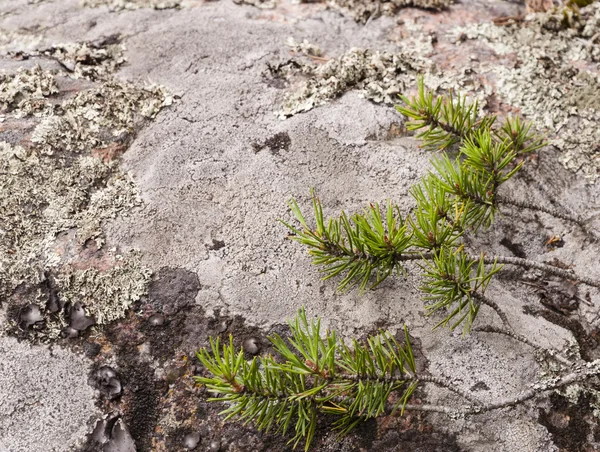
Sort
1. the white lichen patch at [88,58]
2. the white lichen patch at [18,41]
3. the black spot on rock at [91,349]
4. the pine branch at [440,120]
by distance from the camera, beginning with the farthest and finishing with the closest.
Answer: the white lichen patch at [18,41]
the white lichen patch at [88,58]
the pine branch at [440,120]
the black spot on rock at [91,349]

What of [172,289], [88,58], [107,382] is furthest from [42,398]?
[88,58]

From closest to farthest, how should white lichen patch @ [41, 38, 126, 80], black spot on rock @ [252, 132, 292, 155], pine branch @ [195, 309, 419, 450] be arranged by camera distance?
pine branch @ [195, 309, 419, 450] → black spot on rock @ [252, 132, 292, 155] → white lichen patch @ [41, 38, 126, 80]

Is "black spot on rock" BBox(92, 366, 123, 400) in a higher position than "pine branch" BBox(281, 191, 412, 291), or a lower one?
lower

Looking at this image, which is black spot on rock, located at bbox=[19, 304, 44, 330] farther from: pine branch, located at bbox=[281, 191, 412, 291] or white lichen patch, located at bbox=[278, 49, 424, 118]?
white lichen patch, located at bbox=[278, 49, 424, 118]

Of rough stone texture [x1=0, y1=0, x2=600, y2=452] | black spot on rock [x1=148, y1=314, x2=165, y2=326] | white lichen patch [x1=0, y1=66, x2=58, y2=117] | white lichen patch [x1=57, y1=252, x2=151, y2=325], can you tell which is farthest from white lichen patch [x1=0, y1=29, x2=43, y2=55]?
black spot on rock [x1=148, y1=314, x2=165, y2=326]

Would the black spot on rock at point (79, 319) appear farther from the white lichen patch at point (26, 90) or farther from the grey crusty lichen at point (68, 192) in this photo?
the white lichen patch at point (26, 90)

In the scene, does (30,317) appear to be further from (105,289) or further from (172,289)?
(172,289)

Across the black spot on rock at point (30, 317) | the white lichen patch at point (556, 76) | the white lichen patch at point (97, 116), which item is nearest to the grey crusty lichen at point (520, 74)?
the white lichen patch at point (556, 76)
